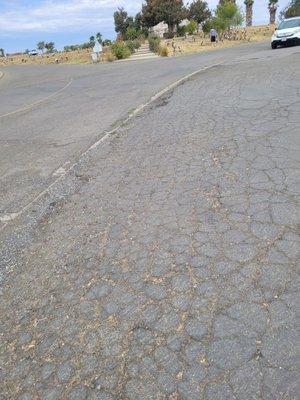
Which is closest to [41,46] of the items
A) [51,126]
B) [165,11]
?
[165,11]

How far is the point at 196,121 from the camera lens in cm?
798

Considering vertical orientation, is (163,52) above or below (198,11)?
below

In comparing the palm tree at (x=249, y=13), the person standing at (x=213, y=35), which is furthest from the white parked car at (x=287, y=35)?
the palm tree at (x=249, y=13)

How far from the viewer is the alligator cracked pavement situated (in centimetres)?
254

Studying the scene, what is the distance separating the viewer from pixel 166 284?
3.32m

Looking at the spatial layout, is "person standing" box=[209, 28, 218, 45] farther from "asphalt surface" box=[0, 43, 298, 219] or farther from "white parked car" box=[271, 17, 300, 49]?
"asphalt surface" box=[0, 43, 298, 219]

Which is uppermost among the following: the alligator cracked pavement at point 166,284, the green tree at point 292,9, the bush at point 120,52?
the green tree at point 292,9

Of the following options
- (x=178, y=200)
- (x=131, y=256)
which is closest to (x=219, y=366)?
(x=131, y=256)

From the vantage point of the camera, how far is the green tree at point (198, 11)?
5412 centimetres

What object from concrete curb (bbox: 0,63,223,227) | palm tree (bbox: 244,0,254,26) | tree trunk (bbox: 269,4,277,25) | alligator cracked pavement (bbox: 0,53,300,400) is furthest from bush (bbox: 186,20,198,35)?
alligator cracked pavement (bbox: 0,53,300,400)

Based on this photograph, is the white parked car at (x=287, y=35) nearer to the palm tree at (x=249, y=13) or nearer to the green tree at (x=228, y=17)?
the green tree at (x=228, y=17)

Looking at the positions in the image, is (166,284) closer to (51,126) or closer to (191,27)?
(51,126)

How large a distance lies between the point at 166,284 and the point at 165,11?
178 feet

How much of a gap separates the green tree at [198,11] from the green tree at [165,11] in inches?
89.8
